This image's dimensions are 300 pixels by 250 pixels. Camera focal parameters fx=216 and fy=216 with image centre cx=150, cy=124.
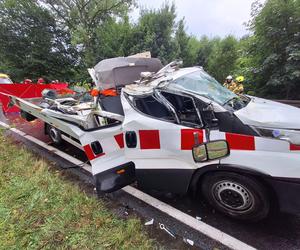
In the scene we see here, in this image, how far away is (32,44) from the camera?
16859 millimetres

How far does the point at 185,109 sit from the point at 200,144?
50 cm

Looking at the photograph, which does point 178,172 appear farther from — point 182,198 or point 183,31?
point 183,31

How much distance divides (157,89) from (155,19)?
10974 mm

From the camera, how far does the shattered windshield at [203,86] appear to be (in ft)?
8.81

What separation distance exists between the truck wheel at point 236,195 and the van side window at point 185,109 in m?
0.66

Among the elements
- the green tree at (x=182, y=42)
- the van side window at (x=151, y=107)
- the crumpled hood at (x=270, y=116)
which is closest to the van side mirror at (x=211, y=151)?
the crumpled hood at (x=270, y=116)

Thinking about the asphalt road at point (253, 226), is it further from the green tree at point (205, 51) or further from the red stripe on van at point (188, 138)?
the green tree at point (205, 51)

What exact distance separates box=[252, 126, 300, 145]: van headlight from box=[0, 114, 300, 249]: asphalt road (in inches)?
43.1

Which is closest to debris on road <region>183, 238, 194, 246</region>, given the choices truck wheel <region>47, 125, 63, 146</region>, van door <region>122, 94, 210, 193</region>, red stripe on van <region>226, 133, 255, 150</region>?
van door <region>122, 94, 210, 193</region>

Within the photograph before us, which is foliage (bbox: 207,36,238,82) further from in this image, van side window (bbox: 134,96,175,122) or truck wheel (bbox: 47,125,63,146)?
van side window (bbox: 134,96,175,122)

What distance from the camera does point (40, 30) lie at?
55.9ft

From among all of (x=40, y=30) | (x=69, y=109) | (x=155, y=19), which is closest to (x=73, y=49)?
(x=40, y=30)

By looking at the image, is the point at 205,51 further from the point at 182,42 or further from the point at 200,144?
the point at 200,144

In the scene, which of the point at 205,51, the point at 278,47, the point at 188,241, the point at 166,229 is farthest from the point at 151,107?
the point at 205,51
